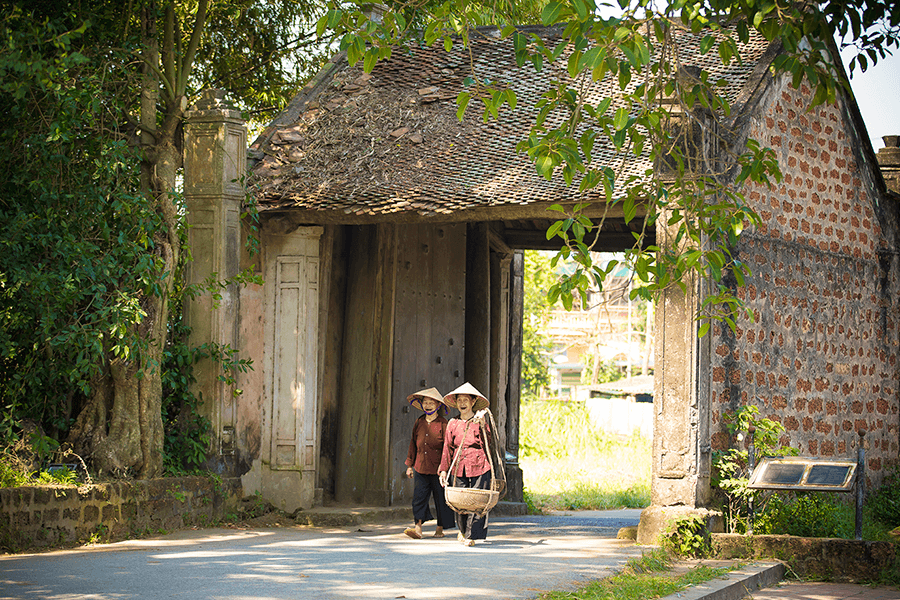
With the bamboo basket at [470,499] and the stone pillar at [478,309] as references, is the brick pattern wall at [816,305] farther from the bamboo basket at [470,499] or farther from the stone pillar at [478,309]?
the stone pillar at [478,309]

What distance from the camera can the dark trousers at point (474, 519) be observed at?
916cm

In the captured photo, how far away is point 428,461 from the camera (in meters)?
9.84

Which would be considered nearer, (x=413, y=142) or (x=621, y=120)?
(x=621, y=120)

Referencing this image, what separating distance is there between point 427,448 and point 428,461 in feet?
0.42

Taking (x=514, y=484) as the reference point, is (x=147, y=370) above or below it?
above

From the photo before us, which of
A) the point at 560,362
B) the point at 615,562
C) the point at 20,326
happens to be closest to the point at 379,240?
the point at 20,326

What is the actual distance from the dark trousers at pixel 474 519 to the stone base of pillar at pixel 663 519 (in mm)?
1449

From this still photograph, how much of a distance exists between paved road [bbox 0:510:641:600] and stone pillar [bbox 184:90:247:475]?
52.7 inches

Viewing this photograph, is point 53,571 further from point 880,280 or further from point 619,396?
point 619,396

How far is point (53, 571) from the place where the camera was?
7.04 meters

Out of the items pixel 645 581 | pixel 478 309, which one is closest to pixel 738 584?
pixel 645 581

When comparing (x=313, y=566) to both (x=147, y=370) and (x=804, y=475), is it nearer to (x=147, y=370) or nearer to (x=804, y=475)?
(x=147, y=370)

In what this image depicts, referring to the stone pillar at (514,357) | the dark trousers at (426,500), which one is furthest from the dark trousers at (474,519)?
the stone pillar at (514,357)

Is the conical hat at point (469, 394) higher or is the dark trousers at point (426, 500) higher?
the conical hat at point (469, 394)
